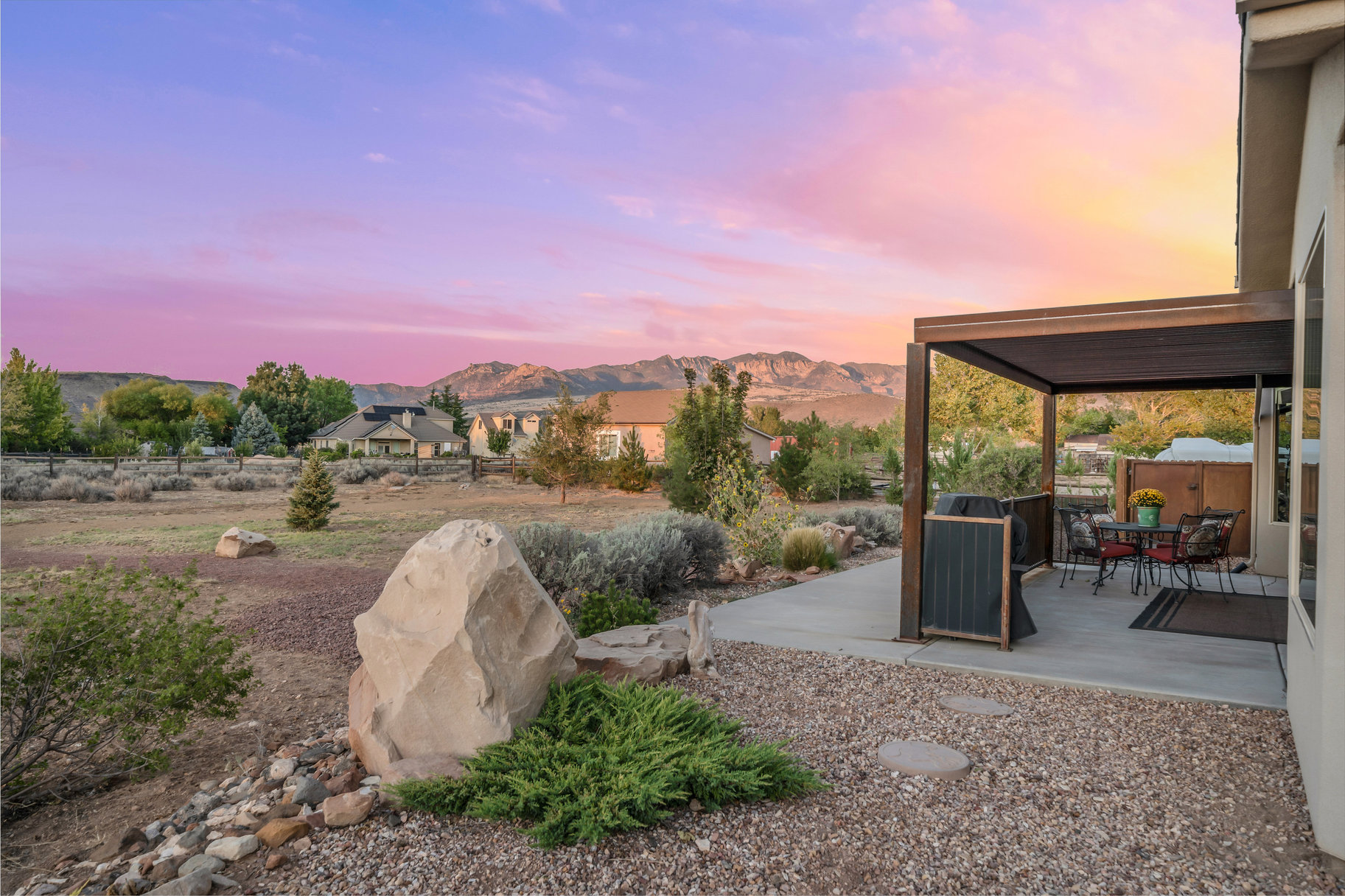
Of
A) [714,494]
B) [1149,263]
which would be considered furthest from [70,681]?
[1149,263]

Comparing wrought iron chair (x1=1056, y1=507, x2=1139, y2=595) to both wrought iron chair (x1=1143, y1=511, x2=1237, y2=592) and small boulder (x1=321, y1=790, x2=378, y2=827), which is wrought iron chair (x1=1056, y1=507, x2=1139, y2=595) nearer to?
wrought iron chair (x1=1143, y1=511, x2=1237, y2=592)

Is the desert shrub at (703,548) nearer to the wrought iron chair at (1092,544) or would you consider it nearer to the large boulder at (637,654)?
the large boulder at (637,654)

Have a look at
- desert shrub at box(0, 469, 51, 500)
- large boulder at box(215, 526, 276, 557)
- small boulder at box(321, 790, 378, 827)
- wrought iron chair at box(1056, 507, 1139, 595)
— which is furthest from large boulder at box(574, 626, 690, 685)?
desert shrub at box(0, 469, 51, 500)

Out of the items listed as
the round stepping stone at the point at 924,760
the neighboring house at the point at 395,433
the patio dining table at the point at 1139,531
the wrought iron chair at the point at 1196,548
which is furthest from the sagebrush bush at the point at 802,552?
the neighboring house at the point at 395,433

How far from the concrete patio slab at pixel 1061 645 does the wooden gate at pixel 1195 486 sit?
3.54 metres

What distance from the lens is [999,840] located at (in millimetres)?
2734

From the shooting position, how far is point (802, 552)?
9703mm

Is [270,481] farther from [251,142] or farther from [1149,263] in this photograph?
[1149,263]

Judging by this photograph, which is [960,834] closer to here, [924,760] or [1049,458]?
[924,760]

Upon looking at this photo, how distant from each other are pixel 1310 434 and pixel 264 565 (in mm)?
12056

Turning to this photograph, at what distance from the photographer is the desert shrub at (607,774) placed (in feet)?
9.04

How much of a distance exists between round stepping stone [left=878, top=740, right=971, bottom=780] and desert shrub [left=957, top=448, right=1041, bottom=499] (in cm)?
1231

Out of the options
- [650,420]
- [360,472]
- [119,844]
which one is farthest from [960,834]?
[650,420]

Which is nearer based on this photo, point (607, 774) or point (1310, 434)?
point (607, 774)
